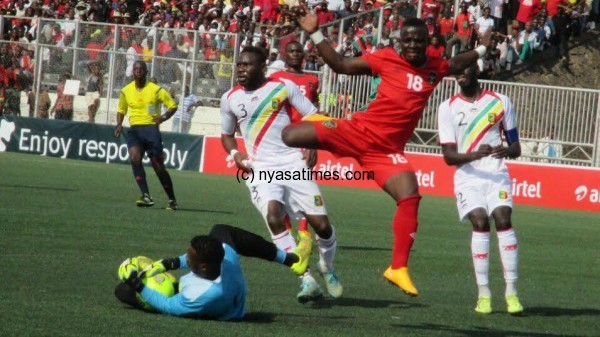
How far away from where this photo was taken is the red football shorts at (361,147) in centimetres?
926

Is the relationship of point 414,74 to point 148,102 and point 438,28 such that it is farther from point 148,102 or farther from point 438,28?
point 438,28

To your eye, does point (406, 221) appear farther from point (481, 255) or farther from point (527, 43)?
point (527, 43)

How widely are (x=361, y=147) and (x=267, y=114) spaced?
2101mm

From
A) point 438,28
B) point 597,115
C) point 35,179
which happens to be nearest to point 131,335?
point 35,179

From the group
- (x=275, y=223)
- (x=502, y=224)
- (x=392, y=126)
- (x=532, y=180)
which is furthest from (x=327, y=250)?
(x=532, y=180)

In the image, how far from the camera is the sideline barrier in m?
31.0

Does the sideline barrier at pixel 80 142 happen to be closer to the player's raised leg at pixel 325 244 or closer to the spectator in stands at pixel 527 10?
the spectator in stands at pixel 527 10

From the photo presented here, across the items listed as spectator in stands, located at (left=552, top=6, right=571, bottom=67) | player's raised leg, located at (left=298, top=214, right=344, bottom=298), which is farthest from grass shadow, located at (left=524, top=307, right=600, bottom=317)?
spectator in stands, located at (left=552, top=6, right=571, bottom=67)

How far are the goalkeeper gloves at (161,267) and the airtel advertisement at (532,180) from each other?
1609 centimetres

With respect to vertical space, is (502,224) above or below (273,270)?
above

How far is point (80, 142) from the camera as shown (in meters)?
32.0

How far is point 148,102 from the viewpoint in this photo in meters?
20.1

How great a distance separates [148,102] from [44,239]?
6.78 meters

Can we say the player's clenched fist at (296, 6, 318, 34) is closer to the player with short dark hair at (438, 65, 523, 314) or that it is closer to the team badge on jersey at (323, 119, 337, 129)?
the team badge on jersey at (323, 119, 337, 129)
